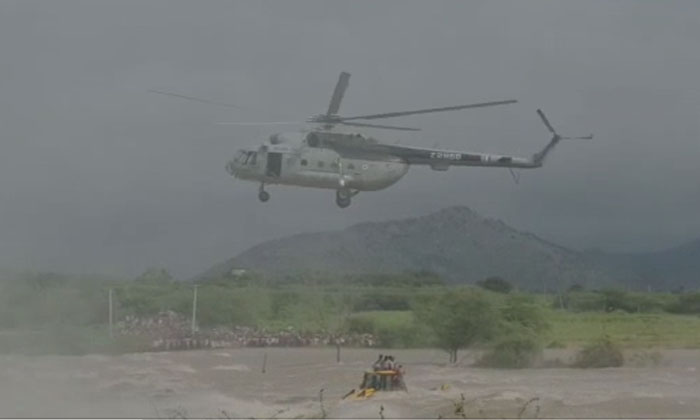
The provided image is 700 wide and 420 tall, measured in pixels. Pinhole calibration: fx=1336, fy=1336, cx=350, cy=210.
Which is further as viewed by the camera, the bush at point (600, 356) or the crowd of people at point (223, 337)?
the bush at point (600, 356)

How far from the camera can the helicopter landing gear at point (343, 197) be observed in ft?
95.0

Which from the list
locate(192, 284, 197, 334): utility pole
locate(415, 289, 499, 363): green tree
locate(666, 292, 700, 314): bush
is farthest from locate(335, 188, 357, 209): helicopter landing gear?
locate(666, 292, 700, 314): bush

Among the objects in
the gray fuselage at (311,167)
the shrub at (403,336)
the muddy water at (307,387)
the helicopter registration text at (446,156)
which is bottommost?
the muddy water at (307,387)

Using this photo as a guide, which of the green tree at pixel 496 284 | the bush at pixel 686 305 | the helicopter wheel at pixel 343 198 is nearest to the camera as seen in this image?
the helicopter wheel at pixel 343 198

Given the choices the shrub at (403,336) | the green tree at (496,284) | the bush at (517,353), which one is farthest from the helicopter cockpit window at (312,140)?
the green tree at (496,284)

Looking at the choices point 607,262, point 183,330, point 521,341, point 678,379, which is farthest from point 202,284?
point 607,262

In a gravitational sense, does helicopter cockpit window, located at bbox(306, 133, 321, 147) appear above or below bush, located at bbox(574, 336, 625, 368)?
above

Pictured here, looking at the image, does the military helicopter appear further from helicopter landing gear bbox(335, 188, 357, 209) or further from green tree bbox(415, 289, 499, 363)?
green tree bbox(415, 289, 499, 363)

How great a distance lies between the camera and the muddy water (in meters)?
34.0

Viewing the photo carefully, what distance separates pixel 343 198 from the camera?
29500 mm

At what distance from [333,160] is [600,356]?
36332 mm

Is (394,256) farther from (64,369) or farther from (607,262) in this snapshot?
(64,369)

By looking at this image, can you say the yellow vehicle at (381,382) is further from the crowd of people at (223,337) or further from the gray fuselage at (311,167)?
the crowd of people at (223,337)

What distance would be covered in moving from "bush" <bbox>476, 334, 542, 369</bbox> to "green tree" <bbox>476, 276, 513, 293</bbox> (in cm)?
824
